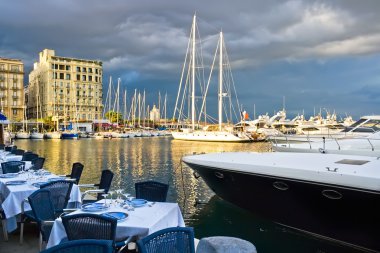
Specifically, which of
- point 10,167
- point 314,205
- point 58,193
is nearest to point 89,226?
point 58,193

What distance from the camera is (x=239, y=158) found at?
1061 cm

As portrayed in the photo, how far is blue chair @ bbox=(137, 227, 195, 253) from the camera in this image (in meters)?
3.89

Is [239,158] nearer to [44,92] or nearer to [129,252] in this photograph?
[129,252]

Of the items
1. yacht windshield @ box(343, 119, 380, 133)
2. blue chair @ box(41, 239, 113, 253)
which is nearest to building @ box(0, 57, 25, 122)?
yacht windshield @ box(343, 119, 380, 133)

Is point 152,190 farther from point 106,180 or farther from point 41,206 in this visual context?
point 106,180

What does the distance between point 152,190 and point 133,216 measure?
218cm

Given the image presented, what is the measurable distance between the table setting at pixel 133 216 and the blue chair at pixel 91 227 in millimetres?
176

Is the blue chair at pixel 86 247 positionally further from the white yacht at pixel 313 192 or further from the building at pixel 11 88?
the building at pixel 11 88

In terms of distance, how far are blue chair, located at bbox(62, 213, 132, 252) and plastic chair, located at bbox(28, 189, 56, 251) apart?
4.48ft

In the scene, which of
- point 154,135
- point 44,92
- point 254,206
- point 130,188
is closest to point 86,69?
point 44,92

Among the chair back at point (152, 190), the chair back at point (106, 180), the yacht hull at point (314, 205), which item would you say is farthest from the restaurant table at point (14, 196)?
the yacht hull at point (314, 205)

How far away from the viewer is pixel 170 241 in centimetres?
405

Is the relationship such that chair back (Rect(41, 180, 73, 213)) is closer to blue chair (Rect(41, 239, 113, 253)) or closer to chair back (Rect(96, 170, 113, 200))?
chair back (Rect(96, 170, 113, 200))

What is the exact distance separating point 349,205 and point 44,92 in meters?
127
